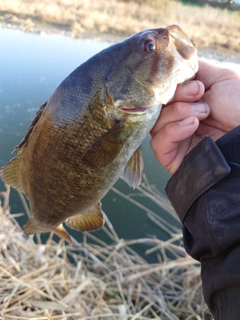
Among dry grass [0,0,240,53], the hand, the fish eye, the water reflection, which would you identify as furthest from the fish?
dry grass [0,0,240,53]

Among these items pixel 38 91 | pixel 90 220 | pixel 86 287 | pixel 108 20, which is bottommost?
pixel 86 287

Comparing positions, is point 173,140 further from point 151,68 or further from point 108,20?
point 108,20

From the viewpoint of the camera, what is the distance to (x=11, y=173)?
201 centimetres

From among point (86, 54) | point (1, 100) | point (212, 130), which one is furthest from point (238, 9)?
point (212, 130)

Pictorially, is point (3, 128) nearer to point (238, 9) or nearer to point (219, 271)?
point (219, 271)

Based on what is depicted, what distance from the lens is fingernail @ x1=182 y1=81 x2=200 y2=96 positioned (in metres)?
1.75

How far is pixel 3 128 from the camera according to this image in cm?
635

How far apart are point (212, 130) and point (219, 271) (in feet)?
3.35

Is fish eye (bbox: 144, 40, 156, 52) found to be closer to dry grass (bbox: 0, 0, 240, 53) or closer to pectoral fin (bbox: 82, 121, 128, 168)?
pectoral fin (bbox: 82, 121, 128, 168)

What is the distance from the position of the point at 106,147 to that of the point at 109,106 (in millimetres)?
214

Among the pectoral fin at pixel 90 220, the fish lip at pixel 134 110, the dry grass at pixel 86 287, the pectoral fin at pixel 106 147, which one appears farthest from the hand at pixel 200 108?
the dry grass at pixel 86 287

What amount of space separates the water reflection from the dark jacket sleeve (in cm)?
355

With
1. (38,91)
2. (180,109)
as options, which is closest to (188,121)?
(180,109)

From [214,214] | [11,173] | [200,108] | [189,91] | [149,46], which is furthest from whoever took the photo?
[11,173]
